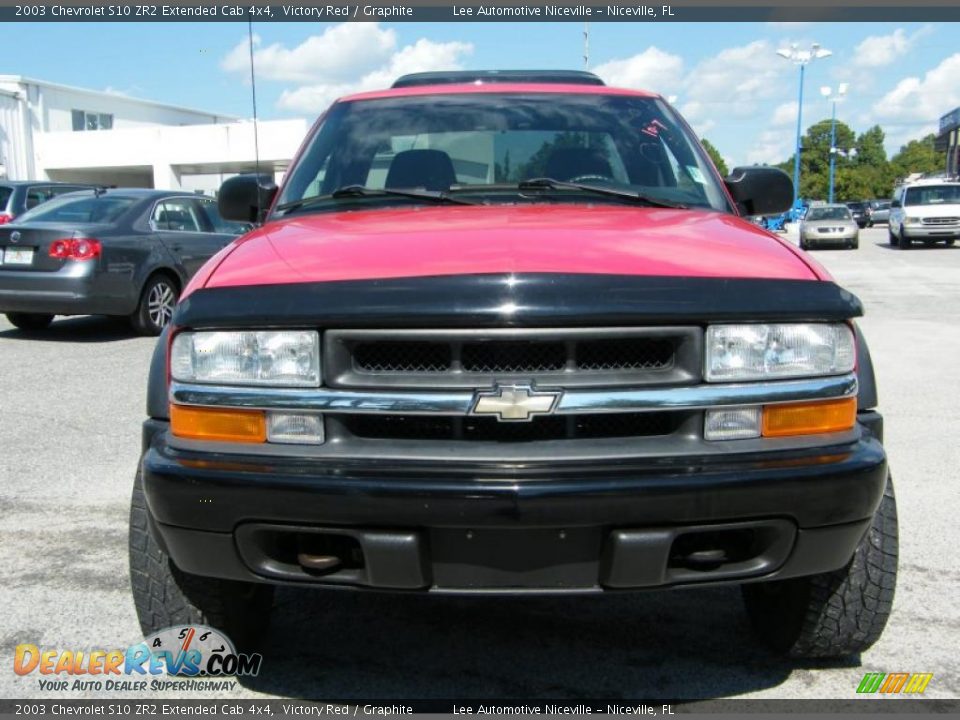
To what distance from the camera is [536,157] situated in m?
3.70

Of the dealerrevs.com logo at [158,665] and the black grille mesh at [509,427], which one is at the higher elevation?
the black grille mesh at [509,427]

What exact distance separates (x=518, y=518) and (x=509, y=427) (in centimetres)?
22

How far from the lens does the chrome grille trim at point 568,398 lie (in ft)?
7.31

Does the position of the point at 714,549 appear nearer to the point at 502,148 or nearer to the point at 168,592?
the point at 168,592

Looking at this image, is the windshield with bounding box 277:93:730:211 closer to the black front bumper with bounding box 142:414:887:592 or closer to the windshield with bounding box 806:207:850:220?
the black front bumper with bounding box 142:414:887:592

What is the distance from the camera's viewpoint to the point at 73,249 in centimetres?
933

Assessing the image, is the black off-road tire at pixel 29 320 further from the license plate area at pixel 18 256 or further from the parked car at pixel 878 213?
the parked car at pixel 878 213

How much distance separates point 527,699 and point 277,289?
1322 mm

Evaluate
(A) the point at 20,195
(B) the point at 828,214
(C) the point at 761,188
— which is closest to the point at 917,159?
(B) the point at 828,214

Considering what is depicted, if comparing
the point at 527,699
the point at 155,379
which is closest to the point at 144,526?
the point at 155,379

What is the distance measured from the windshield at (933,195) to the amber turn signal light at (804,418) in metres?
27.8

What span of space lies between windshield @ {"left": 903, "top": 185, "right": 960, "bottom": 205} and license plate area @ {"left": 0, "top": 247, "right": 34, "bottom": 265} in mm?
24768

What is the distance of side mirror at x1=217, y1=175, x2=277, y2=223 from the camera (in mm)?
3818

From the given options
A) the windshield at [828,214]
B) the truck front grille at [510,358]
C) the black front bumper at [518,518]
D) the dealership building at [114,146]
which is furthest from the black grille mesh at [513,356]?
the dealership building at [114,146]
